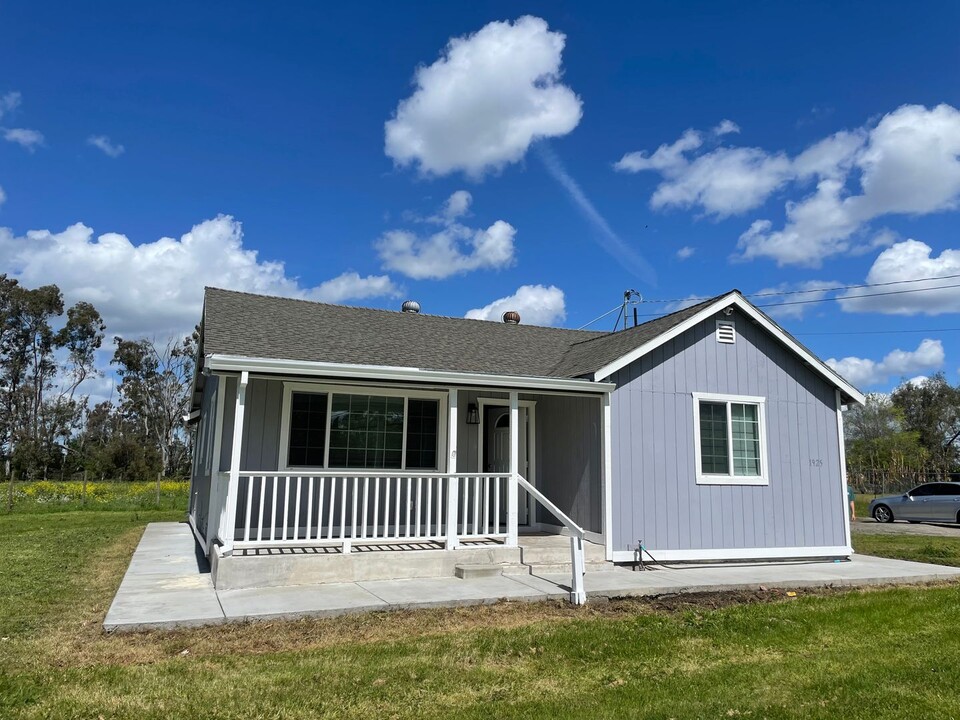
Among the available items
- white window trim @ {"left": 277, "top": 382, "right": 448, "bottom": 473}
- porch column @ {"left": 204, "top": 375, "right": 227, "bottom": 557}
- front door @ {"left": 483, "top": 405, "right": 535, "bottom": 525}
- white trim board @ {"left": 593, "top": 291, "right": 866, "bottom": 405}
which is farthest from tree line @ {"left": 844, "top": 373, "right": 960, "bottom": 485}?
porch column @ {"left": 204, "top": 375, "right": 227, "bottom": 557}

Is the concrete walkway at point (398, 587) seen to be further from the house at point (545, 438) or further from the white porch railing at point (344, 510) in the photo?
the white porch railing at point (344, 510)

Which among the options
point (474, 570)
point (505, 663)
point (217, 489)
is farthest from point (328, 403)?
point (505, 663)

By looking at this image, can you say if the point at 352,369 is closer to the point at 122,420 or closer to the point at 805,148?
the point at 805,148

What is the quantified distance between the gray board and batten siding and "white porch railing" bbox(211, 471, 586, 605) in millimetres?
1326

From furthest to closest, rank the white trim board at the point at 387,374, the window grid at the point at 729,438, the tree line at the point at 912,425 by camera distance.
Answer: the tree line at the point at 912,425
the window grid at the point at 729,438
the white trim board at the point at 387,374

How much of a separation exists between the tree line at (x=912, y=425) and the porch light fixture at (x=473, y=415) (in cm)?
4121

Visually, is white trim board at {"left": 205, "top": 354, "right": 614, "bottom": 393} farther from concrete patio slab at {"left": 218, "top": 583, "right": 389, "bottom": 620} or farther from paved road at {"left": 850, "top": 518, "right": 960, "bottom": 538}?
paved road at {"left": 850, "top": 518, "right": 960, "bottom": 538}

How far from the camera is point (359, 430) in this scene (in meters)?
9.77

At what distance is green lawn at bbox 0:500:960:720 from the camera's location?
13.1ft

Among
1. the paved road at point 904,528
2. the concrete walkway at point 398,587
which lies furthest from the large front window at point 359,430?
the paved road at point 904,528

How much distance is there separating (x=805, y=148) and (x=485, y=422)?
407 inches

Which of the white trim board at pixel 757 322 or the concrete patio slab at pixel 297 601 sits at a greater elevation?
the white trim board at pixel 757 322

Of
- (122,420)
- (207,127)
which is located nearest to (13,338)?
(122,420)

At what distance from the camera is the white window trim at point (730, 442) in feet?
32.8
